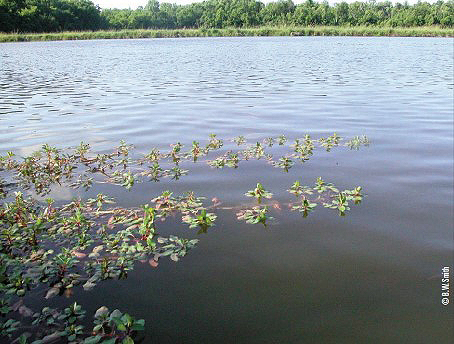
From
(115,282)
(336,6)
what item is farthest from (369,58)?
(336,6)

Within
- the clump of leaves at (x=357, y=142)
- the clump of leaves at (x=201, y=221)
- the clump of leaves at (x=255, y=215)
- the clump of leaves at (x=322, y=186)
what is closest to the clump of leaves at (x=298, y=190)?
the clump of leaves at (x=322, y=186)

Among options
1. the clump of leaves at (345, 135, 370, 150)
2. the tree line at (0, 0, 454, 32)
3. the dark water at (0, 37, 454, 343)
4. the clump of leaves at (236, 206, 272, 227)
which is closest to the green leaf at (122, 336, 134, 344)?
the dark water at (0, 37, 454, 343)

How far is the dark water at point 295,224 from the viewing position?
13.3 ft

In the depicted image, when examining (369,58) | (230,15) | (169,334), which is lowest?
(169,334)

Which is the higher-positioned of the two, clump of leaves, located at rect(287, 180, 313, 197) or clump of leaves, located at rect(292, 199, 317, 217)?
clump of leaves, located at rect(287, 180, 313, 197)

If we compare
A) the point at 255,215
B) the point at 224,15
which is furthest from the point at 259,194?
the point at 224,15

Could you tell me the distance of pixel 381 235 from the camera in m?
5.67

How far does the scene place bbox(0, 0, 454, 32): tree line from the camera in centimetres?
8719

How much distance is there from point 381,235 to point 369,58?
32195mm

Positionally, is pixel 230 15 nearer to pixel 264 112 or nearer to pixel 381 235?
pixel 264 112

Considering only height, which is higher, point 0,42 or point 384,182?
point 0,42

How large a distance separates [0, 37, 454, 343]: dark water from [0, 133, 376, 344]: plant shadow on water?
24cm

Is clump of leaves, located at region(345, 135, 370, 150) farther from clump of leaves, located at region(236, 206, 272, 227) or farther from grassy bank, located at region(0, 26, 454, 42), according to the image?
grassy bank, located at region(0, 26, 454, 42)

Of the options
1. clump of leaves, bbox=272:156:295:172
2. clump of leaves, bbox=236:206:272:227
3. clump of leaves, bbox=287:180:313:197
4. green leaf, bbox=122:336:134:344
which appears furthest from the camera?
clump of leaves, bbox=272:156:295:172
